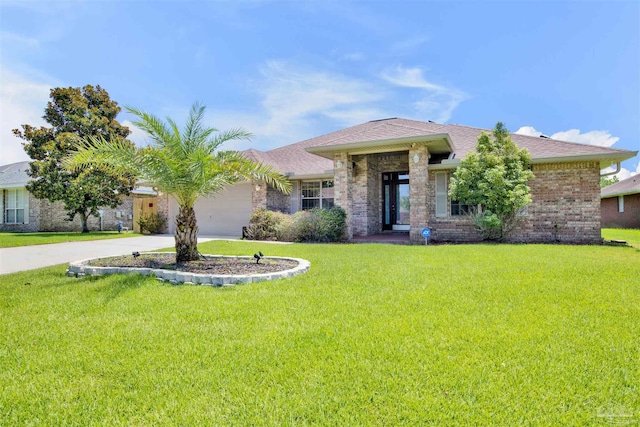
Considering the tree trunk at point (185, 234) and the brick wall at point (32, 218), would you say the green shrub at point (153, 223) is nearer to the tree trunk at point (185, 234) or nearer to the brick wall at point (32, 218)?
the brick wall at point (32, 218)

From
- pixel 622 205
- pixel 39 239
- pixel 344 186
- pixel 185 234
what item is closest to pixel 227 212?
pixel 344 186

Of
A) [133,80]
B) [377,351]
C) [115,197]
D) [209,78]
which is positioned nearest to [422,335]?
[377,351]

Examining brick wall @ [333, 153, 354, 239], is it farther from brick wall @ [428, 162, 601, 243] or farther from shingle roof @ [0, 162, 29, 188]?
shingle roof @ [0, 162, 29, 188]

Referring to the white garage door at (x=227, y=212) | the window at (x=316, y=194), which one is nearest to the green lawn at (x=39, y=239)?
the white garage door at (x=227, y=212)

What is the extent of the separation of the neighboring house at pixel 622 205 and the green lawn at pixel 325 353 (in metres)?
25.2

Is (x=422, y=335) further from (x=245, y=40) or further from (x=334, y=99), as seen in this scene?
(x=334, y=99)

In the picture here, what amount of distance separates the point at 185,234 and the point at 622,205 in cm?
3160

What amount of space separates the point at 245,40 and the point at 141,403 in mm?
10678

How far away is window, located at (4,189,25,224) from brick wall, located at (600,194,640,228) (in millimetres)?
42287

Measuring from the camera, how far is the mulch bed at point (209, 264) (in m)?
6.46

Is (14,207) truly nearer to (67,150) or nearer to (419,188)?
(67,150)

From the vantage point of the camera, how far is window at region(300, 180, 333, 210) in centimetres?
1573

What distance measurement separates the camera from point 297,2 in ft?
32.1

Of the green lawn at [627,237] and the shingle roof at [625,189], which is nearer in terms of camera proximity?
the green lawn at [627,237]
